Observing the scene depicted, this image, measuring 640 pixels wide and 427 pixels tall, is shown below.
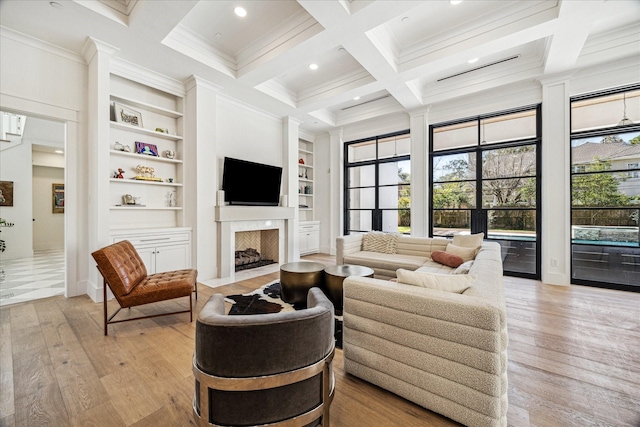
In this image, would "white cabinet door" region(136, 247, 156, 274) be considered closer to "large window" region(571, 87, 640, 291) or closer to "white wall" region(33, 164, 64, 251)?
"white wall" region(33, 164, 64, 251)

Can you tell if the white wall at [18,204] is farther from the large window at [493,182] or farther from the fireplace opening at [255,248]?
the large window at [493,182]

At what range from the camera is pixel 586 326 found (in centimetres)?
268

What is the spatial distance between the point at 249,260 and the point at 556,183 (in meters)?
5.53

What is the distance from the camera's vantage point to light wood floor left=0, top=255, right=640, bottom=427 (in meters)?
1.53

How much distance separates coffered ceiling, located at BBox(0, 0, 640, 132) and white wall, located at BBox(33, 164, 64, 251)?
613 centimetres

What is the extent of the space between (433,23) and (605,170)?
11.3ft

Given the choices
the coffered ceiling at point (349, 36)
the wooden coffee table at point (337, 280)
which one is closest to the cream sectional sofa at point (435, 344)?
the wooden coffee table at point (337, 280)

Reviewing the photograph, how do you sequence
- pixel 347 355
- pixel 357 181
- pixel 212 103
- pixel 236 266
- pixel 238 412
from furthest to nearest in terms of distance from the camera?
pixel 357 181
pixel 236 266
pixel 212 103
pixel 347 355
pixel 238 412

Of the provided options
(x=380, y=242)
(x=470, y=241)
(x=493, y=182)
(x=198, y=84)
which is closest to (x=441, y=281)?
(x=470, y=241)

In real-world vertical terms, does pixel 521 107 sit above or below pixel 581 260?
above

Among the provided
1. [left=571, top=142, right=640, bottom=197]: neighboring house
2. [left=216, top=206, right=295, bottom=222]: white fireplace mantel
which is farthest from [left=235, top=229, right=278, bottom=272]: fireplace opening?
[left=571, top=142, right=640, bottom=197]: neighboring house

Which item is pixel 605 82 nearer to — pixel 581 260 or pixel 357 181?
pixel 581 260

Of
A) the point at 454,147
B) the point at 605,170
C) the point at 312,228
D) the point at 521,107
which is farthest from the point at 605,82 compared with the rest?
the point at 312,228

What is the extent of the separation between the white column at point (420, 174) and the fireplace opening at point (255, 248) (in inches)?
120
